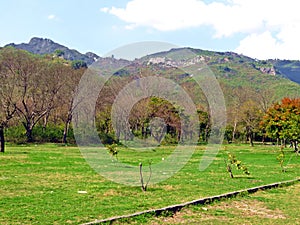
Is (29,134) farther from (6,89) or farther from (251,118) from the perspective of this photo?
(251,118)

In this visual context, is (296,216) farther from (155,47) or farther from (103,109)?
(103,109)

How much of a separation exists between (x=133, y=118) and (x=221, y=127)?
14429mm

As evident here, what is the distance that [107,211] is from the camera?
31.7 feet

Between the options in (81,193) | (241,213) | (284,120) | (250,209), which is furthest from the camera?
(284,120)

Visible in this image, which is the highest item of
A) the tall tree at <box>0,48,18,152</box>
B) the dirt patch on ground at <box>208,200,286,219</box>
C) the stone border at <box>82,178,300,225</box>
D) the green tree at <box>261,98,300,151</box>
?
the tall tree at <box>0,48,18,152</box>

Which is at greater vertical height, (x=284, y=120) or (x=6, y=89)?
(x=6, y=89)

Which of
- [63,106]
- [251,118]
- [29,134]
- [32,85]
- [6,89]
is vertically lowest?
[29,134]

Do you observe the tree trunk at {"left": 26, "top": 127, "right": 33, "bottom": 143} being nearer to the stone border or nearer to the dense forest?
the dense forest

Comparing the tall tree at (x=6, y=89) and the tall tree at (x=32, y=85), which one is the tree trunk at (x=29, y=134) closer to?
the tall tree at (x=32, y=85)

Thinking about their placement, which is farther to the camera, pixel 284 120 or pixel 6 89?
pixel 6 89

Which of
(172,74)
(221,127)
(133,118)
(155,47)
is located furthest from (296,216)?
(221,127)

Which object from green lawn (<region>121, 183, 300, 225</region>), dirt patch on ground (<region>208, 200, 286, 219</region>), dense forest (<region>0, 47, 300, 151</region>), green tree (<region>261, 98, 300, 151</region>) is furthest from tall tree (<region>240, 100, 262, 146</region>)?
dirt patch on ground (<region>208, 200, 286, 219</region>)

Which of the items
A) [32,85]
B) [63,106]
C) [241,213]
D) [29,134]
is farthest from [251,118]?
[241,213]

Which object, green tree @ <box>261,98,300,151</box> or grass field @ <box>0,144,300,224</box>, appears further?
green tree @ <box>261,98,300,151</box>
